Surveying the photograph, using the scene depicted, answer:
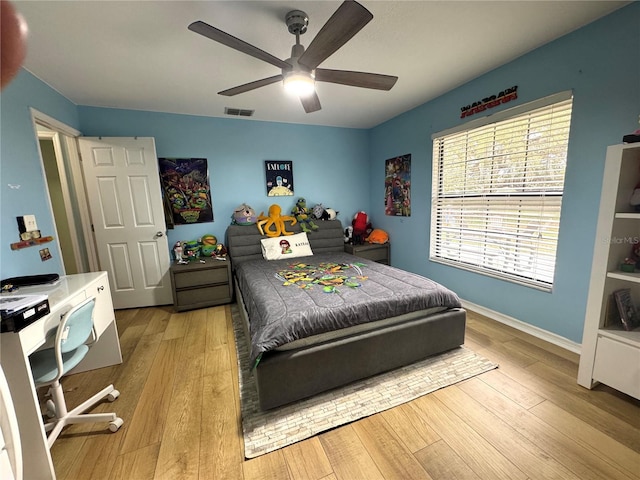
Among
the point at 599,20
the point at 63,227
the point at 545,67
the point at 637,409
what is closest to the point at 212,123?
the point at 63,227

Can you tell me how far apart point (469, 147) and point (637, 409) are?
7.86 feet

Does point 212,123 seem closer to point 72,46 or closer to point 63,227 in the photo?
point 72,46

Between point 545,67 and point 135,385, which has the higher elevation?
point 545,67

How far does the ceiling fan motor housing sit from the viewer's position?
1.61 metres

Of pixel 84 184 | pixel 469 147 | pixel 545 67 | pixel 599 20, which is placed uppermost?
pixel 599 20

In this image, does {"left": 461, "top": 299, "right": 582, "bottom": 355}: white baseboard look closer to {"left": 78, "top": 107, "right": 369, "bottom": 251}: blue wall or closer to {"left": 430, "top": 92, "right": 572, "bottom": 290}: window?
{"left": 430, "top": 92, "right": 572, "bottom": 290}: window

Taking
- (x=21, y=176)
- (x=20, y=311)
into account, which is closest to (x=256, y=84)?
(x=20, y=311)

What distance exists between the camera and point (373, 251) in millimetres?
4035

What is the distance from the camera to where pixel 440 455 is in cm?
134

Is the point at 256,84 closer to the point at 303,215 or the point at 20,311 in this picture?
the point at 20,311

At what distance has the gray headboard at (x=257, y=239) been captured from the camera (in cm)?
353

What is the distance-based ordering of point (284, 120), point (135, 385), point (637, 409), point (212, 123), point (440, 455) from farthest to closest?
point (284, 120) → point (212, 123) → point (135, 385) → point (637, 409) → point (440, 455)

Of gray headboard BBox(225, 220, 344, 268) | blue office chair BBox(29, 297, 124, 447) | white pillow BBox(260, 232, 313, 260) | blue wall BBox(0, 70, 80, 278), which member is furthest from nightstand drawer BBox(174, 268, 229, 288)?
blue office chair BBox(29, 297, 124, 447)

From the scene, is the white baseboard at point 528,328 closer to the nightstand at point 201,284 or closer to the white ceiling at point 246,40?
the white ceiling at point 246,40
